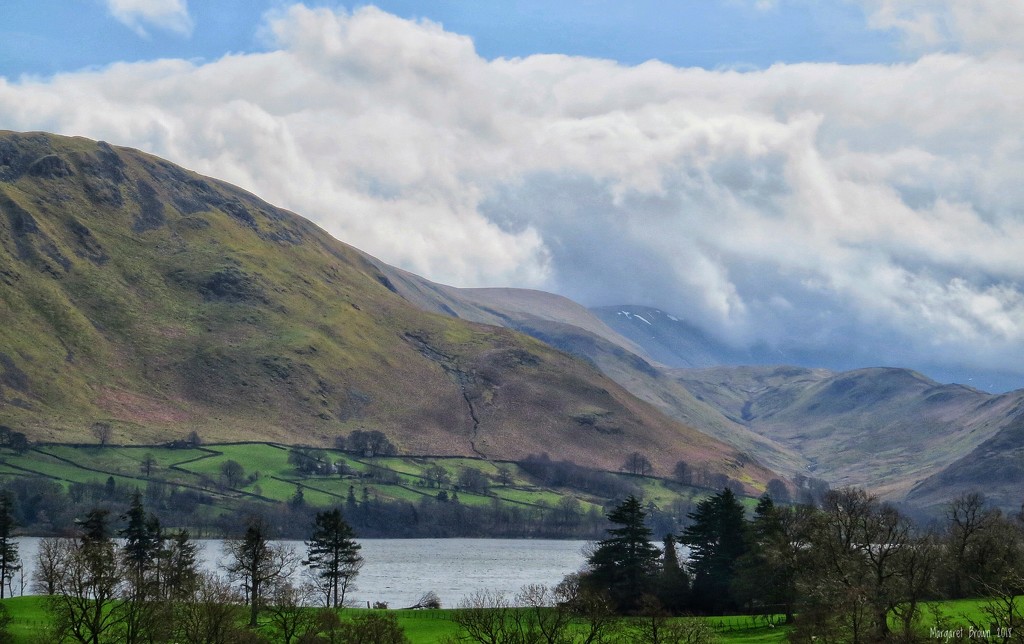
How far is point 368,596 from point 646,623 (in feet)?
268

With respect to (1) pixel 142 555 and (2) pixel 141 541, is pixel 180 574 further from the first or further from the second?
(2) pixel 141 541

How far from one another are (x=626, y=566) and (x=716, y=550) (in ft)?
39.1

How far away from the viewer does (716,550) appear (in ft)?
391

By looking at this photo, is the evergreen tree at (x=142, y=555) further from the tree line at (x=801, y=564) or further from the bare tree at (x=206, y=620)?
the tree line at (x=801, y=564)

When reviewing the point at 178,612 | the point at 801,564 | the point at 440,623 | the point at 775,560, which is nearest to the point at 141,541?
the point at 178,612

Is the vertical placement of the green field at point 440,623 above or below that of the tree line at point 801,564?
below

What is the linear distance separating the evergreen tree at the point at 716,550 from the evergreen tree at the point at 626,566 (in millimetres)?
5846

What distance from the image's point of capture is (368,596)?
15412 cm

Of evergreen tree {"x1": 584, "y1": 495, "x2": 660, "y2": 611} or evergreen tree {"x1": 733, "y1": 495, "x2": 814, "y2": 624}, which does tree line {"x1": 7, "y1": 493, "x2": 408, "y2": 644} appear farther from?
evergreen tree {"x1": 733, "y1": 495, "x2": 814, "y2": 624}

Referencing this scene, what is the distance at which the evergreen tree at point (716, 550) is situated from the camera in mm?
114250

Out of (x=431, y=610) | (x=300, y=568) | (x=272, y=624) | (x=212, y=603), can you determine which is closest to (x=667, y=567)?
(x=431, y=610)

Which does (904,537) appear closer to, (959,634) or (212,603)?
(959,634)

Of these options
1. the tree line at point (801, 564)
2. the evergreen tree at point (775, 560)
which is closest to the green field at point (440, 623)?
the tree line at point (801, 564)

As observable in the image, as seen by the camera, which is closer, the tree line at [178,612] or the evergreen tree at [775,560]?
the tree line at [178,612]
